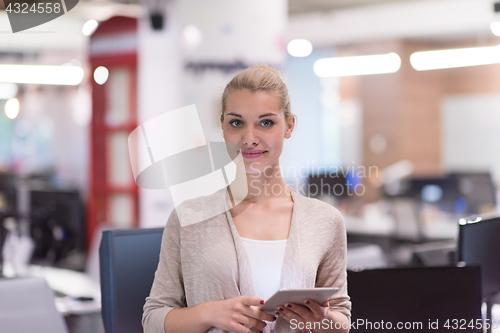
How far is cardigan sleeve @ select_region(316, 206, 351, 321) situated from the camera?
1.51 m

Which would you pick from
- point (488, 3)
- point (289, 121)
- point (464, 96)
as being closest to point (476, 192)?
point (488, 3)

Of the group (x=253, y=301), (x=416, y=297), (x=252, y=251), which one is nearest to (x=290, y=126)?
(x=252, y=251)

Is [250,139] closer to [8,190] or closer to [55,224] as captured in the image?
[55,224]

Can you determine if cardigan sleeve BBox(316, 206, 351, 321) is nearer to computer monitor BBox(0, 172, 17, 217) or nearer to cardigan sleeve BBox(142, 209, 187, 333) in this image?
cardigan sleeve BBox(142, 209, 187, 333)

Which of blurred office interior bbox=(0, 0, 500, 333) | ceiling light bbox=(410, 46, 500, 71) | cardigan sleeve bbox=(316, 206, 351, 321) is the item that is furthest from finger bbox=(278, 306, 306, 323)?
ceiling light bbox=(410, 46, 500, 71)

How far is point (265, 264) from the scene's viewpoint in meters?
1.45

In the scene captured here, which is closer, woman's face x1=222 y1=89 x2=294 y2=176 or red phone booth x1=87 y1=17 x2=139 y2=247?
woman's face x1=222 y1=89 x2=294 y2=176

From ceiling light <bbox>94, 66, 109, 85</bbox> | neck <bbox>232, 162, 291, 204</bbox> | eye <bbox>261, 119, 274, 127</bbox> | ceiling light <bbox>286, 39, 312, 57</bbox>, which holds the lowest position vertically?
neck <bbox>232, 162, 291, 204</bbox>

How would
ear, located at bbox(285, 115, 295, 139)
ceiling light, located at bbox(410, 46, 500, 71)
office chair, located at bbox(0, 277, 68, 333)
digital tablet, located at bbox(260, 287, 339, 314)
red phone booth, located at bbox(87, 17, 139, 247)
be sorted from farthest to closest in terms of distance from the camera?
ceiling light, located at bbox(410, 46, 500, 71)
red phone booth, located at bbox(87, 17, 139, 247)
office chair, located at bbox(0, 277, 68, 333)
ear, located at bbox(285, 115, 295, 139)
digital tablet, located at bbox(260, 287, 339, 314)

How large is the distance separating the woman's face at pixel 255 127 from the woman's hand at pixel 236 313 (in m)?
A: 0.36

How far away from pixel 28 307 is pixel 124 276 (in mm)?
491

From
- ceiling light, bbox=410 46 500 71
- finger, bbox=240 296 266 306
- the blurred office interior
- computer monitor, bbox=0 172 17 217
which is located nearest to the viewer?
finger, bbox=240 296 266 306

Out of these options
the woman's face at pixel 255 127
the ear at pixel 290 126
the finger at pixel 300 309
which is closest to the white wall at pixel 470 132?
the ear at pixel 290 126

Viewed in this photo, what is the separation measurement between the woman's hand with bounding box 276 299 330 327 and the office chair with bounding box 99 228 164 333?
2.58ft
